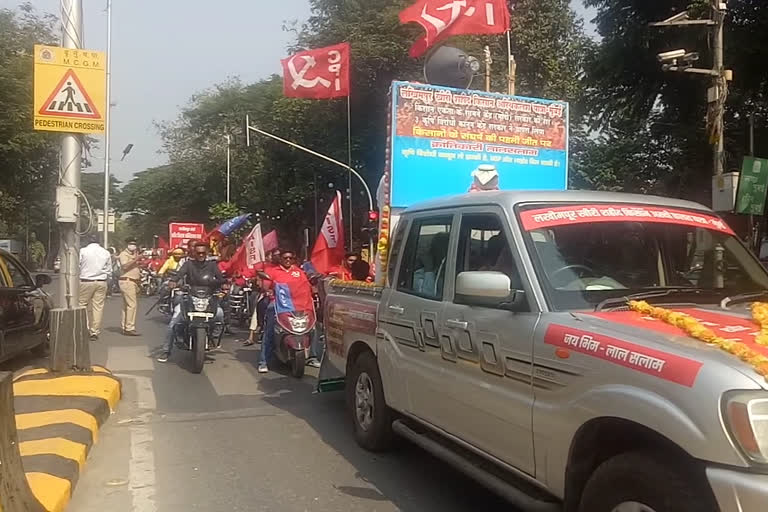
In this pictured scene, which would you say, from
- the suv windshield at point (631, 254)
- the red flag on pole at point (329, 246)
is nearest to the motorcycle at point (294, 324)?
the red flag on pole at point (329, 246)

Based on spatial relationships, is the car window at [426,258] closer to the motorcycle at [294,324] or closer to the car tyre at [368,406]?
the car tyre at [368,406]

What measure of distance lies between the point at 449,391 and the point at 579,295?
3.52ft

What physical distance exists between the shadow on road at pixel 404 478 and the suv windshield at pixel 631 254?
1644 millimetres

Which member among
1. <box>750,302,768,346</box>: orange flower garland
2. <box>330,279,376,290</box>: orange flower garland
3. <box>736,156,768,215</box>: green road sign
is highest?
<box>736,156,768,215</box>: green road sign

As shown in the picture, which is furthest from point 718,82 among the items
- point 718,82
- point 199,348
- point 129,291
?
point 129,291

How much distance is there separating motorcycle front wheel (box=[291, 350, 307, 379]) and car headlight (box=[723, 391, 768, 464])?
6.86 meters

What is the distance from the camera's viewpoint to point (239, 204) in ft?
132

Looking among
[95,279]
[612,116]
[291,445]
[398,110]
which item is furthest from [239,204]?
[291,445]

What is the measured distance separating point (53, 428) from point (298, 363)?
3.57 meters

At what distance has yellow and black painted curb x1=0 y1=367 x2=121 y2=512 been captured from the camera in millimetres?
4152

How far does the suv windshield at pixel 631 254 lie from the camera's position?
390 cm

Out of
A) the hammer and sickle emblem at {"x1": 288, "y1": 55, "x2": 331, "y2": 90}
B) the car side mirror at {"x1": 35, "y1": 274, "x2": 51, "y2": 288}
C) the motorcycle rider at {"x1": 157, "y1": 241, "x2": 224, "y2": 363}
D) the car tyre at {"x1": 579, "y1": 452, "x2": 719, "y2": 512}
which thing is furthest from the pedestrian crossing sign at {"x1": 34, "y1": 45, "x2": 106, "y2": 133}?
the hammer and sickle emblem at {"x1": 288, "y1": 55, "x2": 331, "y2": 90}

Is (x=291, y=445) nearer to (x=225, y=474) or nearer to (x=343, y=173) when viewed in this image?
(x=225, y=474)

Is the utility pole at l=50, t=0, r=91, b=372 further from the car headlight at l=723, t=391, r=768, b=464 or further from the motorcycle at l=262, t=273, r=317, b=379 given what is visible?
the car headlight at l=723, t=391, r=768, b=464
